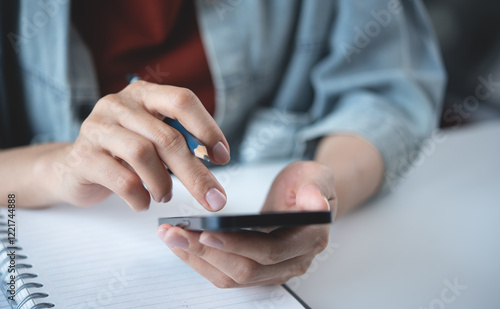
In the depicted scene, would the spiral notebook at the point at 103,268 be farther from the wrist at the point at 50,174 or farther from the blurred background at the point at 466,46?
the blurred background at the point at 466,46

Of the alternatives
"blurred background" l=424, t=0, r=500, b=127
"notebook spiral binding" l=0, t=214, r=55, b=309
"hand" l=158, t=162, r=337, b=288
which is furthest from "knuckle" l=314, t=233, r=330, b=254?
"blurred background" l=424, t=0, r=500, b=127

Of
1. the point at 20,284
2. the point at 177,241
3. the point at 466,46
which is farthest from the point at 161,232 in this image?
Answer: the point at 466,46

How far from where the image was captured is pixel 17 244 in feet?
1.30

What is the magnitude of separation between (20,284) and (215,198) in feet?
0.56

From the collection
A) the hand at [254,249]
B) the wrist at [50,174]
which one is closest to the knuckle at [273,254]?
the hand at [254,249]

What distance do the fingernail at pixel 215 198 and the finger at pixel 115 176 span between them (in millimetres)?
67

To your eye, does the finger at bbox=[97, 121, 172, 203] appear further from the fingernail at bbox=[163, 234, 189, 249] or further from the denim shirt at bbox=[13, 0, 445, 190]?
the denim shirt at bbox=[13, 0, 445, 190]

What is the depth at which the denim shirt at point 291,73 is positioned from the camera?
0.58 metres

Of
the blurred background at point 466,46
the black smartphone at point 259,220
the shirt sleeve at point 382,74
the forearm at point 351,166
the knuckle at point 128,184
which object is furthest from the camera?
the blurred background at point 466,46

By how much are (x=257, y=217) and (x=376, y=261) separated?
217 mm

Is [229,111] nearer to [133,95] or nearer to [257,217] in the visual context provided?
[133,95]

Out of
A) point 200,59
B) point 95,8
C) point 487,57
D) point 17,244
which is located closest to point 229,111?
point 200,59

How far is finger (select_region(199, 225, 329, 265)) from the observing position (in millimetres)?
295

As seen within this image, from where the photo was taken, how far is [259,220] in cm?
26
